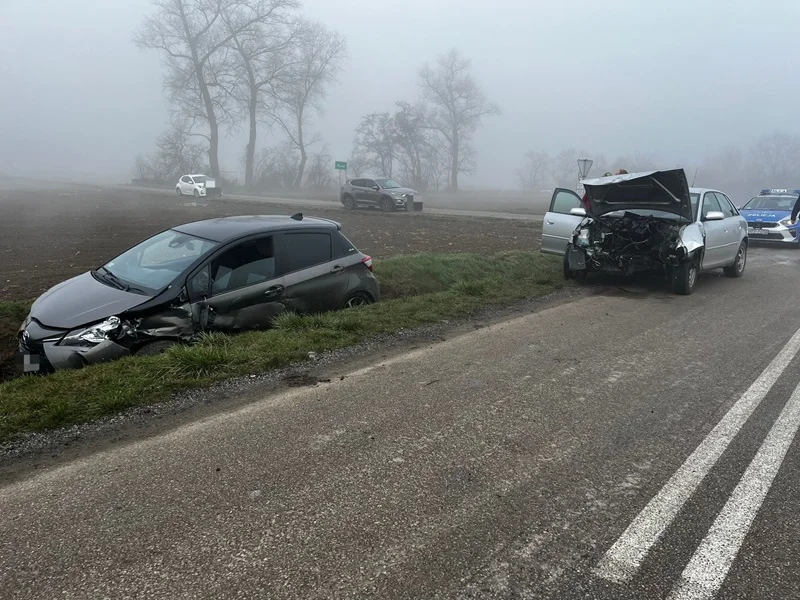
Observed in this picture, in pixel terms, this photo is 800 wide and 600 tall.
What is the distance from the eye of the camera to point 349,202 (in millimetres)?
29891

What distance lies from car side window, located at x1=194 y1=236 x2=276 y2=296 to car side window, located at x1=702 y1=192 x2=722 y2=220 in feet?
26.1

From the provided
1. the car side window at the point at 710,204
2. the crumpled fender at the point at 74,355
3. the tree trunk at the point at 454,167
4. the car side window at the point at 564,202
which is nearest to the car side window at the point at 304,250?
the crumpled fender at the point at 74,355

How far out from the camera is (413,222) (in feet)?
74.7

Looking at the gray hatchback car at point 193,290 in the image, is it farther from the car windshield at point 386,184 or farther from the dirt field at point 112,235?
the car windshield at point 386,184

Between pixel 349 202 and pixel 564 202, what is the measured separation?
18852 mm

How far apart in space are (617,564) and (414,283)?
26.1ft

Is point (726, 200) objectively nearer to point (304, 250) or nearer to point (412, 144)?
point (304, 250)

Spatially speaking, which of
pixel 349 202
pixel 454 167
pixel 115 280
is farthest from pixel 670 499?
pixel 454 167

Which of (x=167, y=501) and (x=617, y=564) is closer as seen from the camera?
(x=617, y=564)

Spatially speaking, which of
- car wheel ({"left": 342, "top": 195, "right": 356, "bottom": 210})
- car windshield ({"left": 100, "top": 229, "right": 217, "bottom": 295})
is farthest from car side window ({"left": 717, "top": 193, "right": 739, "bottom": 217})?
car wheel ({"left": 342, "top": 195, "right": 356, "bottom": 210})

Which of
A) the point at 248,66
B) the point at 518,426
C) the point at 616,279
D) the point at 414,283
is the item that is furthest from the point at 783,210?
Result: the point at 248,66

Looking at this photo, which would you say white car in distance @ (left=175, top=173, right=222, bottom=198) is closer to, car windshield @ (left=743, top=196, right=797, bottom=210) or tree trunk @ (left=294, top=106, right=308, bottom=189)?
tree trunk @ (left=294, top=106, right=308, bottom=189)

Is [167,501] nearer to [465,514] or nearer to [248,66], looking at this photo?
[465,514]

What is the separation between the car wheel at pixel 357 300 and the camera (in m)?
Result: 7.85
